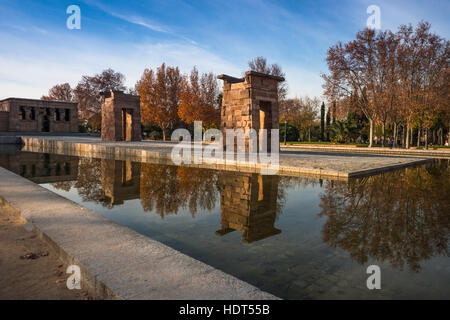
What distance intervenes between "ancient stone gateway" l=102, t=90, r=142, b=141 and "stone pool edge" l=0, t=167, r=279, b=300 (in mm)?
22332

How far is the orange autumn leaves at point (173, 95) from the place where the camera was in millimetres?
35125

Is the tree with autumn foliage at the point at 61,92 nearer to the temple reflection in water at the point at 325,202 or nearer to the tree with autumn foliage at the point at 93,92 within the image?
the tree with autumn foliage at the point at 93,92

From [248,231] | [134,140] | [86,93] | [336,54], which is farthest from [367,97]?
[86,93]

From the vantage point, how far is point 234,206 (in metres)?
5.64

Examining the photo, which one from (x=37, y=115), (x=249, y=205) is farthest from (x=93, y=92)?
(x=249, y=205)

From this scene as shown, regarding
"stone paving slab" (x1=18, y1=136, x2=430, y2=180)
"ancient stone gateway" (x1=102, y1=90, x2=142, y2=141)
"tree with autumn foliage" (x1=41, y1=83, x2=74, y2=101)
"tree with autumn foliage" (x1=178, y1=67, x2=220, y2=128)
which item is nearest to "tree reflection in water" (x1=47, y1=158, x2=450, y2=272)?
"stone paving slab" (x1=18, y1=136, x2=430, y2=180)

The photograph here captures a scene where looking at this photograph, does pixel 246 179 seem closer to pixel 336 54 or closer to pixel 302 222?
pixel 302 222

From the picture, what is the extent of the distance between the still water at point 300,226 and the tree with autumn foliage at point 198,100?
26.3 meters

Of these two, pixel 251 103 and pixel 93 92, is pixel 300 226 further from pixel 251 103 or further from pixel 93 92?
pixel 93 92

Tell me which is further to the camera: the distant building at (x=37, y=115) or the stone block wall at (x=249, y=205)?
the distant building at (x=37, y=115)

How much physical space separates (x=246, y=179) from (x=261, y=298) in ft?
21.7

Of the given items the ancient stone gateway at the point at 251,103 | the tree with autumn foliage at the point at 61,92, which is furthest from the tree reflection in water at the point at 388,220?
the tree with autumn foliage at the point at 61,92

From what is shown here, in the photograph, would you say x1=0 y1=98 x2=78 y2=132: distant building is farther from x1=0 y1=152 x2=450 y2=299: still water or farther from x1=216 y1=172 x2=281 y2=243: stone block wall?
x1=216 y1=172 x2=281 y2=243: stone block wall
